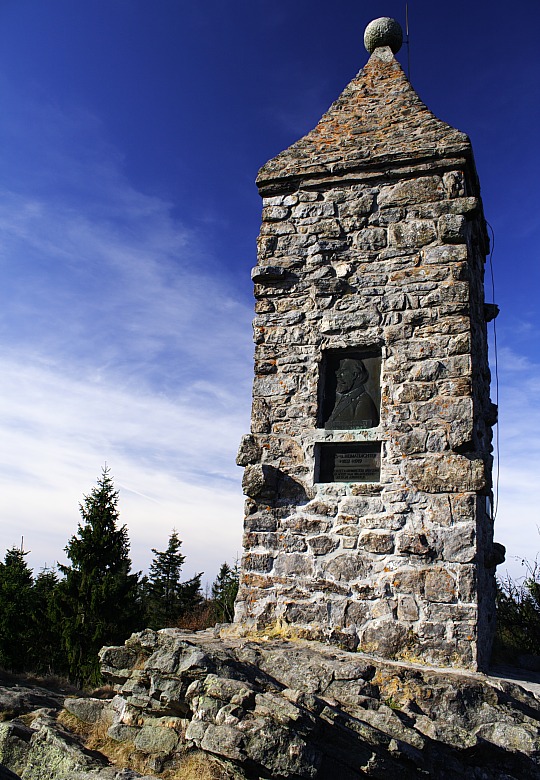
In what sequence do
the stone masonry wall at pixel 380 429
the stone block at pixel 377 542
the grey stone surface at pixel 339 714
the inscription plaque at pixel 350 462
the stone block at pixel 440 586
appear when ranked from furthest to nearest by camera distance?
1. the inscription plaque at pixel 350 462
2. the stone block at pixel 377 542
3. the stone masonry wall at pixel 380 429
4. the stone block at pixel 440 586
5. the grey stone surface at pixel 339 714

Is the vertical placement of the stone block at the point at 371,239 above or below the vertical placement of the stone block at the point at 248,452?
above

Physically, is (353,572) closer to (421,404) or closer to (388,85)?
(421,404)

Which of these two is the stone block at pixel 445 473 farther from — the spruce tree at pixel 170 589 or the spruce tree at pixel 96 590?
the spruce tree at pixel 170 589

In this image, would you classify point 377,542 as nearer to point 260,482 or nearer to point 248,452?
point 260,482

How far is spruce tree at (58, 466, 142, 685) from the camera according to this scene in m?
12.3

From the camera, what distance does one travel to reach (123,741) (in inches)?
185

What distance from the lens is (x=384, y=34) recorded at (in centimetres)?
781

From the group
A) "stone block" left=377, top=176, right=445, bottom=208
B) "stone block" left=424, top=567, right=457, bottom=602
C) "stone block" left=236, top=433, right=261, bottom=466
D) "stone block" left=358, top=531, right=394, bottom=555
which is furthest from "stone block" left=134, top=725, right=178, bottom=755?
"stone block" left=377, top=176, right=445, bottom=208

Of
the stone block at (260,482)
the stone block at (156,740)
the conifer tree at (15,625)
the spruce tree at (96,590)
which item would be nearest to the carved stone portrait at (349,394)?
the stone block at (260,482)

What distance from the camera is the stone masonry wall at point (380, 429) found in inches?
210

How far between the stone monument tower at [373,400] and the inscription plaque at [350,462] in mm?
14

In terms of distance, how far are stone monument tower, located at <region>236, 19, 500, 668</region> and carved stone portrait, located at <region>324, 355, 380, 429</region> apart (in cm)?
1

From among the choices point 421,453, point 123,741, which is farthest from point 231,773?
point 421,453

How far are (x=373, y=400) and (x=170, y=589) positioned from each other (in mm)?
14222
